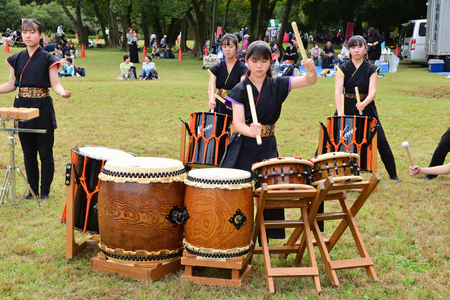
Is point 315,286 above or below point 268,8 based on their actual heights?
below

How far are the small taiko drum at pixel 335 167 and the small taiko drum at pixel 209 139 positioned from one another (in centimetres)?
164

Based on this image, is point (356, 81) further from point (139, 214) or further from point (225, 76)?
point (139, 214)

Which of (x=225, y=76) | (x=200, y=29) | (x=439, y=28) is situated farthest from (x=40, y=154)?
(x=200, y=29)

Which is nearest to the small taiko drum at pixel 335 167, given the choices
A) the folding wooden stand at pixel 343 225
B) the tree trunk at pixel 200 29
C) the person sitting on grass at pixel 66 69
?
the folding wooden stand at pixel 343 225

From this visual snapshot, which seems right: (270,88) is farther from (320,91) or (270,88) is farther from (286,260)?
(320,91)

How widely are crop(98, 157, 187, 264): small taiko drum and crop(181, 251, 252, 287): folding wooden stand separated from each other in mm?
187

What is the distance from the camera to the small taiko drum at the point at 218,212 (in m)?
3.50

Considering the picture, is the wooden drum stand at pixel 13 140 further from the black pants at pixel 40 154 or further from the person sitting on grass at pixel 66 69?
the person sitting on grass at pixel 66 69

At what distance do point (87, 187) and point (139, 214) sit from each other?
27.2 inches

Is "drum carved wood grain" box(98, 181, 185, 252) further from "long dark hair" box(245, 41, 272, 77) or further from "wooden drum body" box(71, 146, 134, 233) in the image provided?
"long dark hair" box(245, 41, 272, 77)

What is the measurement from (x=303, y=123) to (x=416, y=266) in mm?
7131

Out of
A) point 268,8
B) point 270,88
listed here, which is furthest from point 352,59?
point 268,8

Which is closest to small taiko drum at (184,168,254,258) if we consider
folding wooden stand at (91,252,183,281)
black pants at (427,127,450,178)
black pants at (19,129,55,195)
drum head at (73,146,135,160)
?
folding wooden stand at (91,252,183,281)

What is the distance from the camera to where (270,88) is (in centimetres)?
393
